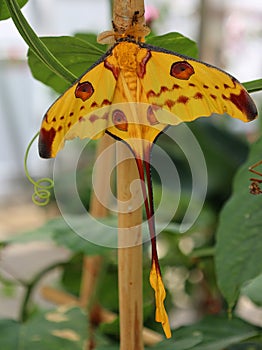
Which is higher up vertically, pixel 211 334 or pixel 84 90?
pixel 84 90

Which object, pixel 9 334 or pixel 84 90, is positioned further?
pixel 9 334

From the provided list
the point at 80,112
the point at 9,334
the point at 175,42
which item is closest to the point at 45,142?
the point at 80,112

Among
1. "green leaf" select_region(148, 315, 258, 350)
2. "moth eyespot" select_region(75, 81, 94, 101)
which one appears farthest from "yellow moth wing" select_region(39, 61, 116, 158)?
"green leaf" select_region(148, 315, 258, 350)

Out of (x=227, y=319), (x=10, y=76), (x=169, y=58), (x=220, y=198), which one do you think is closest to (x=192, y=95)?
(x=169, y=58)

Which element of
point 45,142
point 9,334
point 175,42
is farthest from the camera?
point 9,334

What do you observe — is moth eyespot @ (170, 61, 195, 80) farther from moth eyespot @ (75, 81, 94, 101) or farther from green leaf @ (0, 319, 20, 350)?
green leaf @ (0, 319, 20, 350)

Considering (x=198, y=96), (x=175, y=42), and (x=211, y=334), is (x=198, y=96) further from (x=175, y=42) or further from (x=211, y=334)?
(x=211, y=334)
